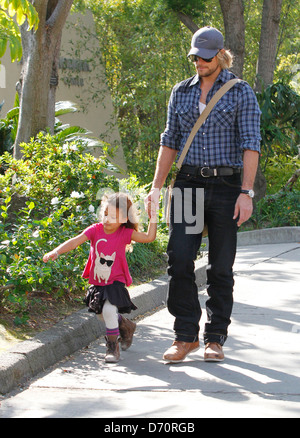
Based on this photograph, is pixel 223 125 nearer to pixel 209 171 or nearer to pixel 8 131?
pixel 209 171

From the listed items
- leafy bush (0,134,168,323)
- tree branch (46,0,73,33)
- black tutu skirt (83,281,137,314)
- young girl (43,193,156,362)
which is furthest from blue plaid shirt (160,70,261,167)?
tree branch (46,0,73,33)

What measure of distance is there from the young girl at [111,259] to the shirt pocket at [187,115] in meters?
0.61

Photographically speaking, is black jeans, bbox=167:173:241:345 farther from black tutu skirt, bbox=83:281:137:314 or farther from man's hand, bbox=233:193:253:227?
black tutu skirt, bbox=83:281:137:314

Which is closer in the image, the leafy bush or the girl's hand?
the girl's hand

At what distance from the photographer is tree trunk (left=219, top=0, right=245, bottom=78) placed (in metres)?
13.7

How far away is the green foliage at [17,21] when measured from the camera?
550 centimetres

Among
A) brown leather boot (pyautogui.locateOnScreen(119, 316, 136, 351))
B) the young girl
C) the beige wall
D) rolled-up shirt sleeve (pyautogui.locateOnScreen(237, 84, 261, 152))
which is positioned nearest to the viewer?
rolled-up shirt sleeve (pyautogui.locateOnScreen(237, 84, 261, 152))

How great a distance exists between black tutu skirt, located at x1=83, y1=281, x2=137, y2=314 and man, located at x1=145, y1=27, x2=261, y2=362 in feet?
1.04

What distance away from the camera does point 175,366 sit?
4.99 m

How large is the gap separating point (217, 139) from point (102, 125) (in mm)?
12523

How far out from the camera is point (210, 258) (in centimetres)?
514

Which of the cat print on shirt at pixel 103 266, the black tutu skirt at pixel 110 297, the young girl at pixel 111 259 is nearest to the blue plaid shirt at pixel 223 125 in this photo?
the young girl at pixel 111 259
